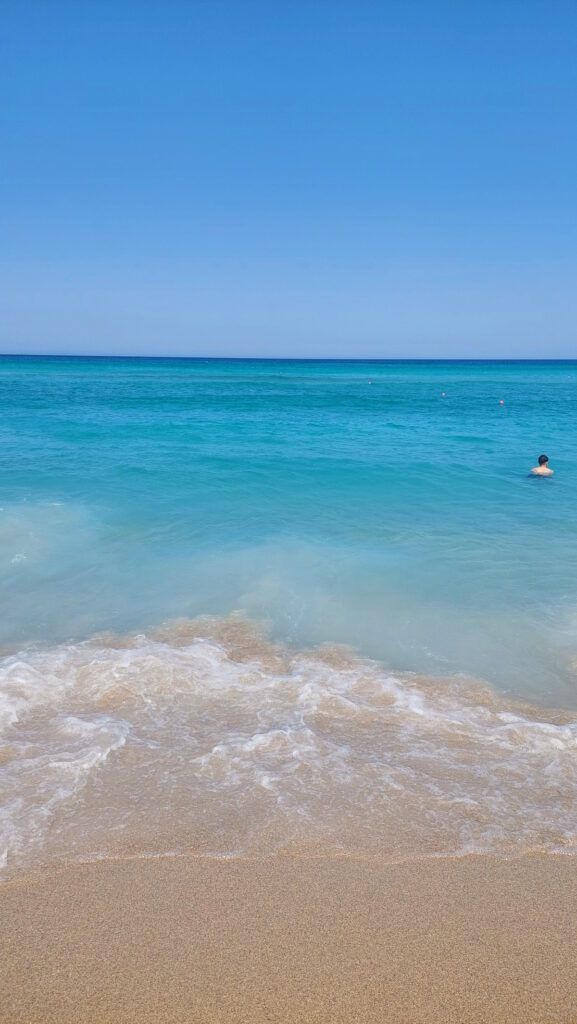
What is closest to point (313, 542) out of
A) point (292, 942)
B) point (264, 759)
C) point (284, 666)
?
point (284, 666)

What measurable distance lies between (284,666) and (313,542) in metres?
4.71

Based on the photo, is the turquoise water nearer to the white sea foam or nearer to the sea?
the sea

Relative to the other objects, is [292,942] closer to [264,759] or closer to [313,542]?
[264,759]

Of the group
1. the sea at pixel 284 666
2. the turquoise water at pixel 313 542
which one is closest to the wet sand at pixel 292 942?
the sea at pixel 284 666

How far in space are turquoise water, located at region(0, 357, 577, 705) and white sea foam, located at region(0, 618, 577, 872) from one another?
3.03 ft

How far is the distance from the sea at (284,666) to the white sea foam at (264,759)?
2 cm

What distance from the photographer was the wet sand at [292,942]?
10.3 feet

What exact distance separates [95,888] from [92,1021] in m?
0.88

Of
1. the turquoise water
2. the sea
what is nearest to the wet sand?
the sea

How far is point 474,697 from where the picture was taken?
21.0ft

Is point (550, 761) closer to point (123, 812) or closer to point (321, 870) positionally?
point (321, 870)

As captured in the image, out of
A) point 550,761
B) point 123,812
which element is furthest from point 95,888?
point 550,761

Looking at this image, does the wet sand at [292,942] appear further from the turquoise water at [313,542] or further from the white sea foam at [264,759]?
the turquoise water at [313,542]

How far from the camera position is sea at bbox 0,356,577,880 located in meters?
4.53
